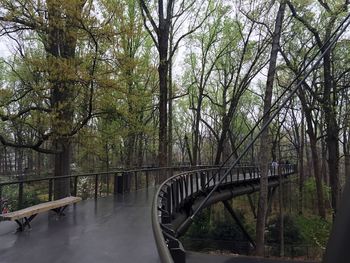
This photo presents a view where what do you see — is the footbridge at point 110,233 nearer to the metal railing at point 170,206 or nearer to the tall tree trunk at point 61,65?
the metal railing at point 170,206

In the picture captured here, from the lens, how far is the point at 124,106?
16266 millimetres

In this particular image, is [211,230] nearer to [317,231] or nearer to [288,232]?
[288,232]

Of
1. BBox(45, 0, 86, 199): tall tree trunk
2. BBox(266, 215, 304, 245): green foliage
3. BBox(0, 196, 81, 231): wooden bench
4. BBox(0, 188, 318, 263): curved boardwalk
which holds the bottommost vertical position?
BBox(266, 215, 304, 245): green foliage

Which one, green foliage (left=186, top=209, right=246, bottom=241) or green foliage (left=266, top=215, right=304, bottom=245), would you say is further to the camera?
green foliage (left=266, top=215, right=304, bottom=245)

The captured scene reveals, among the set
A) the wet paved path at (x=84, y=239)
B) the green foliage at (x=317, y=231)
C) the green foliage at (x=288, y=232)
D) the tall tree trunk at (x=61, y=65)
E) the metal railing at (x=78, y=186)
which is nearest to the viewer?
the wet paved path at (x=84, y=239)

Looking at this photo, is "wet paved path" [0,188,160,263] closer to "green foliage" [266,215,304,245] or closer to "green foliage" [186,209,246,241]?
"green foliage" [186,209,246,241]

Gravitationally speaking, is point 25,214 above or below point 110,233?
above

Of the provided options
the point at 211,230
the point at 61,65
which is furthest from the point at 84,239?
the point at 211,230

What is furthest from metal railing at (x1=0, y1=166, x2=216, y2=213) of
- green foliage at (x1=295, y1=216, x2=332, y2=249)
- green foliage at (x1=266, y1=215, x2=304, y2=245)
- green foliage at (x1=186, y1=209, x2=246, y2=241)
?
green foliage at (x1=266, y1=215, x2=304, y2=245)

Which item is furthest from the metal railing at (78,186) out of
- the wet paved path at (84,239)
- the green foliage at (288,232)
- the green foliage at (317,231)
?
the green foliage at (288,232)

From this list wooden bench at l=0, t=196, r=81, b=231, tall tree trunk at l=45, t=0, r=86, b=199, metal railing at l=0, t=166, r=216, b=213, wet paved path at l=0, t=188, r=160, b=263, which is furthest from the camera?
tall tree trunk at l=45, t=0, r=86, b=199

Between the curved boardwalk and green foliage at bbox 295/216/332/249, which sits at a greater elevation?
the curved boardwalk

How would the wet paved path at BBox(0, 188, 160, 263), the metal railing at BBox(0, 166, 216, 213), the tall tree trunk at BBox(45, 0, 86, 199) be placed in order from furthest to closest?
the tall tree trunk at BBox(45, 0, 86, 199)
the metal railing at BBox(0, 166, 216, 213)
the wet paved path at BBox(0, 188, 160, 263)

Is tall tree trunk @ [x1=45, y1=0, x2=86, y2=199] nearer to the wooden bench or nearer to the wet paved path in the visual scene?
the wet paved path
